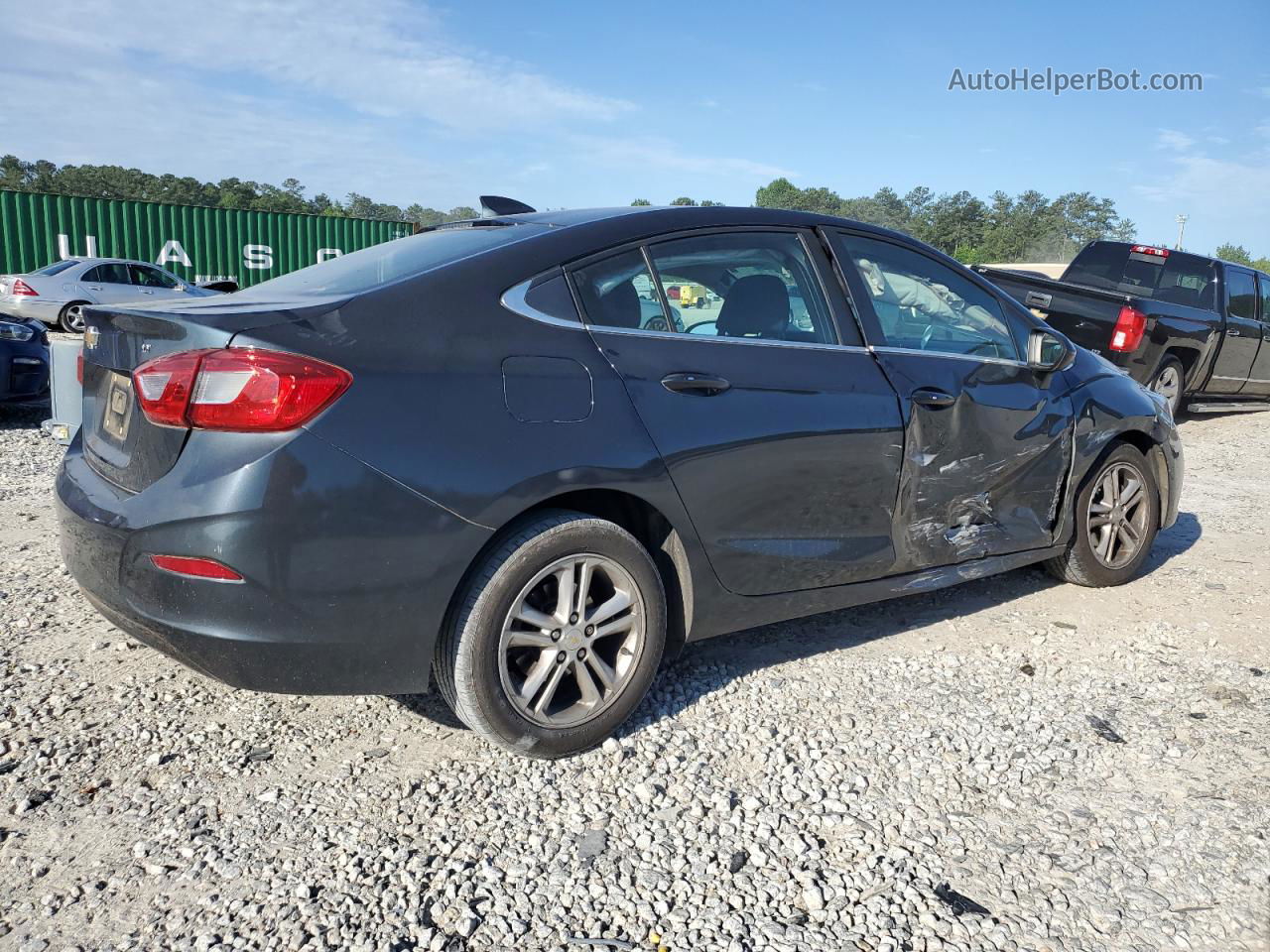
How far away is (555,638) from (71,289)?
58.4ft

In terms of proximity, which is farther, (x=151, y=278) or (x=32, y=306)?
(x=151, y=278)

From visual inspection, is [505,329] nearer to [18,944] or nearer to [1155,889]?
[18,944]

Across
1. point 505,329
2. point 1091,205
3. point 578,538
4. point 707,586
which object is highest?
point 1091,205

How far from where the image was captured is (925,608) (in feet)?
14.5

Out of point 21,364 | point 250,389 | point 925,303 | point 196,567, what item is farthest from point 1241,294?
point 21,364

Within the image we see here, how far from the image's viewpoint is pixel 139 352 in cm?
269

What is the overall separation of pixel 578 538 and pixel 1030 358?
2396 mm

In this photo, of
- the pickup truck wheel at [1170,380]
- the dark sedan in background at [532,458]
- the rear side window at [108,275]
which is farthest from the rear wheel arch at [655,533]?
the rear side window at [108,275]

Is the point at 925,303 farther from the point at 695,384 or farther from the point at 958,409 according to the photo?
the point at 695,384

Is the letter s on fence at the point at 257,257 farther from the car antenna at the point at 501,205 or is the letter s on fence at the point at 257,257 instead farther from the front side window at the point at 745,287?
the front side window at the point at 745,287

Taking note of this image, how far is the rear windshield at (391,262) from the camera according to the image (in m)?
2.83

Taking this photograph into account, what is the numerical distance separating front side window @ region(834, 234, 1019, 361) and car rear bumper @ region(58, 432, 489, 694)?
6.20ft

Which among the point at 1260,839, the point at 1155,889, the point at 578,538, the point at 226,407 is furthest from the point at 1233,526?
the point at 226,407

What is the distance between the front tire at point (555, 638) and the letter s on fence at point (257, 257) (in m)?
24.0
